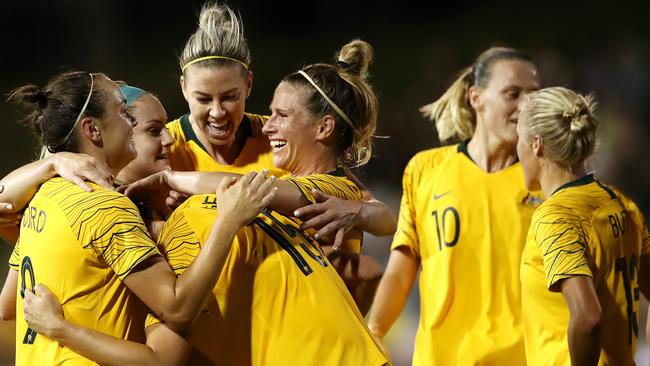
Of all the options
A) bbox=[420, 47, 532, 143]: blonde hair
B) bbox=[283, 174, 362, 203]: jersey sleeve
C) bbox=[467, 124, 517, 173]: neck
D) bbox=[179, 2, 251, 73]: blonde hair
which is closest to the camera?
bbox=[283, 174, 362, 203]: jersey sleeve

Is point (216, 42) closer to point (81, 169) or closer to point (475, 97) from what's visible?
point (81, 169)

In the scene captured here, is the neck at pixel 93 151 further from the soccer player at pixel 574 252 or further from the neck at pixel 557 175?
the neck at pixel 557 175

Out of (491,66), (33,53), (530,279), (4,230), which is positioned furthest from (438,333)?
(33,53)

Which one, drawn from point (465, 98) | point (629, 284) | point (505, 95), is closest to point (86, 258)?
point (629, 284)

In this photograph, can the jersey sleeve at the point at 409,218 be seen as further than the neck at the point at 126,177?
Yes

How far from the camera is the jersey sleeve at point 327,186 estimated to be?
333 cm

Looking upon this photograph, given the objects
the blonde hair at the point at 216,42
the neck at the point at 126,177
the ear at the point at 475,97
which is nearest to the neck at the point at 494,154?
the ear at the point at 475,97

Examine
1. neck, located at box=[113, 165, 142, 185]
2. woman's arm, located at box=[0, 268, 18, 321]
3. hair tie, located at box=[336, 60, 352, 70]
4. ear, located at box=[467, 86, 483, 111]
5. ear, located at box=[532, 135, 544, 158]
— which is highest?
hair tie, located at box=[336, 60, 352, 70]

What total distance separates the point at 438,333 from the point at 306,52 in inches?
223

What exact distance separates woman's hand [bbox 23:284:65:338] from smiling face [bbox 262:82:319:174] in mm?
1152

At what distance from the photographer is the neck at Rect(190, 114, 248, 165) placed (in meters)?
4.12

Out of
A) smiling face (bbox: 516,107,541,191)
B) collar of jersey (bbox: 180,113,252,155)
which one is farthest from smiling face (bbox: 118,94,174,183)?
smiling face (bbox: 516,107,541,191)

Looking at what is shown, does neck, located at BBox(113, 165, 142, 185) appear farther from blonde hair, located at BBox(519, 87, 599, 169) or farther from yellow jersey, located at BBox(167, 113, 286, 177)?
blonde hair, located at BBox(519, 87, 599, 169)

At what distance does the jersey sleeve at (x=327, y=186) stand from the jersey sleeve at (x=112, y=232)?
0.67m
